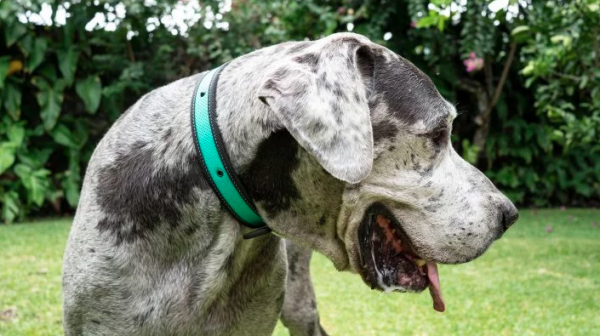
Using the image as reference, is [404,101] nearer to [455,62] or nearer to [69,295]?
[69,295]

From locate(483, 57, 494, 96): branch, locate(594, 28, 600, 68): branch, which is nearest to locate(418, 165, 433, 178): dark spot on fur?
locate(594, 28, 600, 68): branch

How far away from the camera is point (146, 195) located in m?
2.50

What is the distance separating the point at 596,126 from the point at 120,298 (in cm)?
516

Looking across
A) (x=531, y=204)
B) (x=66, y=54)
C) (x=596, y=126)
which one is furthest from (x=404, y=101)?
(x=531, y=204)

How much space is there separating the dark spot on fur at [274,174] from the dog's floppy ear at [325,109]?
0.26m

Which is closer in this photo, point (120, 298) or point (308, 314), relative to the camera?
point (120, 298)

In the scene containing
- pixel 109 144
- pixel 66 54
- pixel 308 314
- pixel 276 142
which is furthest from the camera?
pixel 66 54

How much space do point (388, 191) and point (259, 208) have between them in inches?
16.7

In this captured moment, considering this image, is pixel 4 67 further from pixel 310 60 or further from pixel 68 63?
pixel 310 60

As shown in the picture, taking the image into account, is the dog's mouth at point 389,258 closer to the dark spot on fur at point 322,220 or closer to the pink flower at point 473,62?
the dark spot on fur at point 322,220

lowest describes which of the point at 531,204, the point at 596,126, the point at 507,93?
the point at 531,204

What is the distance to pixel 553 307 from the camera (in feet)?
17.8

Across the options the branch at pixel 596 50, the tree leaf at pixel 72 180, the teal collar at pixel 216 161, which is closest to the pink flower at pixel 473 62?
the branch at pixel 596 50

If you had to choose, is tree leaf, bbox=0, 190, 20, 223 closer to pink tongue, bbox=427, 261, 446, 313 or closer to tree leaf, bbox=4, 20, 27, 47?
tree leaf, bbox=4, 20, 27, 47
